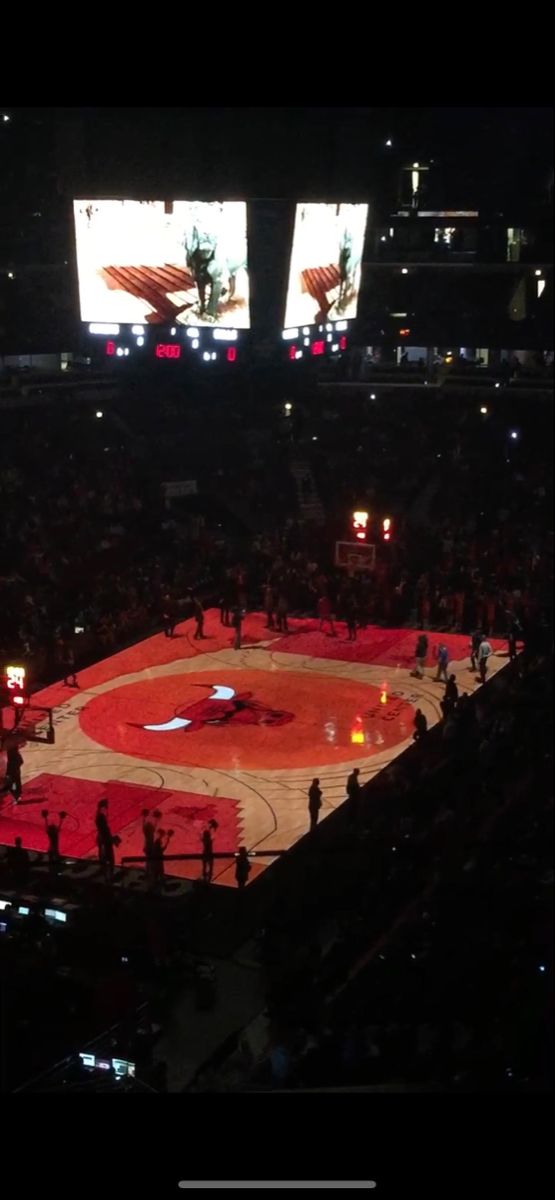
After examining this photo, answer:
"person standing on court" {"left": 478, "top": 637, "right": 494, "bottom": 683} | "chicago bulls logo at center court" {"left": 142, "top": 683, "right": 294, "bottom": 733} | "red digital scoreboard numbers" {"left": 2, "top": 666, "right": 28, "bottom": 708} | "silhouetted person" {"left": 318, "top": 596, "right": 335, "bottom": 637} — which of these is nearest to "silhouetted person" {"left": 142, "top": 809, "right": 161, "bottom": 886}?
"red digital scoreboard numbers" {"left": 2, "top": 666, "right": 28, "bottom": 708}

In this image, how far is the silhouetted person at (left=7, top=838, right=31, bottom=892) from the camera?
11719 mm

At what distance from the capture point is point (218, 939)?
11.2m

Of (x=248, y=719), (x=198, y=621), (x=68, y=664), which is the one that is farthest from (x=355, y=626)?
(x=68, y=664)

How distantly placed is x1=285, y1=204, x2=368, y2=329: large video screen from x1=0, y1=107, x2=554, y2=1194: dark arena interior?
5cm

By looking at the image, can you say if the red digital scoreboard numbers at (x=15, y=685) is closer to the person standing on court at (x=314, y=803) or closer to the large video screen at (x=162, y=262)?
the person standing on court at (x=314, y=803)

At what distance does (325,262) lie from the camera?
18.0 m

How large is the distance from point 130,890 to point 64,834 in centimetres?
149

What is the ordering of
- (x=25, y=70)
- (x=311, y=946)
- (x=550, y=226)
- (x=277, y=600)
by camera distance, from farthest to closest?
(x=277, y=600)
(x=550, y=226)
(x=311, y=946)
(x=25, y=70)

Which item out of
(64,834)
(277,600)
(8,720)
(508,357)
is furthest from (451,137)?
Answer: (64,834)

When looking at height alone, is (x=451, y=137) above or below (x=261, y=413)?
above

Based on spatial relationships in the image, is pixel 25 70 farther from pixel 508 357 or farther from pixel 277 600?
pixel 508 357

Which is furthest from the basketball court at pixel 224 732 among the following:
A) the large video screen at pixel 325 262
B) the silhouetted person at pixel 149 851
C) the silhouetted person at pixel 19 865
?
the large video screen at pixel 325 262

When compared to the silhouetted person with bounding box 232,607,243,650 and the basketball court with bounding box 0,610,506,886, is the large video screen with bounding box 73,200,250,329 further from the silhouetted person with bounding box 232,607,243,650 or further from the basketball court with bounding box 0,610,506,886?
the basketball court with bounding box 0,610,506,886

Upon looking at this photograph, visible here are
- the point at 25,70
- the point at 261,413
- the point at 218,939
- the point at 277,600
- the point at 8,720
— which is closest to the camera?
the point at 25,70
